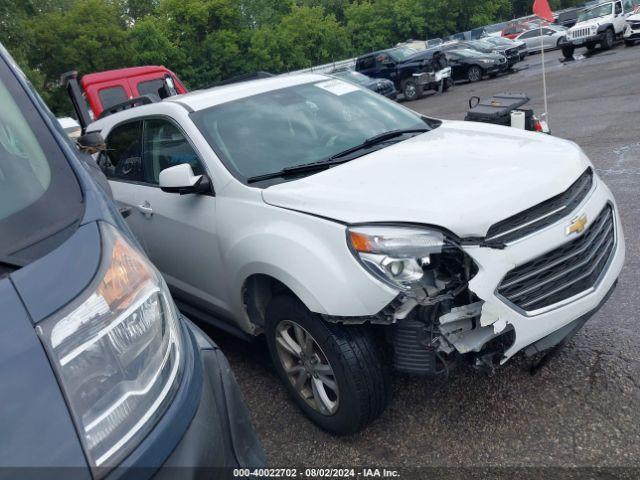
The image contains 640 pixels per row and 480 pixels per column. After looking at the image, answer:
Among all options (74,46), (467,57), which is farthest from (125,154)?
(74,46)

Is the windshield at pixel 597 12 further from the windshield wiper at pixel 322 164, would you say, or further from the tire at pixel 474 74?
the windshield wiper at pixel 322 164

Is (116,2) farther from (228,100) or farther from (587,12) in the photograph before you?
(228,100)

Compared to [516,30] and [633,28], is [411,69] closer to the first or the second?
[633,28]

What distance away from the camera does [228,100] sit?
3799mm

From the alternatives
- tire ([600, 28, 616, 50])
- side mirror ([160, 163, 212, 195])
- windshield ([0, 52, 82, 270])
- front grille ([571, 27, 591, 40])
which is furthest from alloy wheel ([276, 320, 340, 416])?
tire ([600, 28, 616, 50])

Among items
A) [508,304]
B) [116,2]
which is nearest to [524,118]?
[508,304]

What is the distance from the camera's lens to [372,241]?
2496 mm

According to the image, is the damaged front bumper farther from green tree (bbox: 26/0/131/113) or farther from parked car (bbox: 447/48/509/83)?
green tree (bbox: 26/0/131/113)

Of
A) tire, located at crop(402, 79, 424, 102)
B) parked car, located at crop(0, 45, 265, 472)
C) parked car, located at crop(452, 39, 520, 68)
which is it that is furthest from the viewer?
parked car, located at crop(452, 39, 520, 68)

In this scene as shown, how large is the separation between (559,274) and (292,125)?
6.03 feet

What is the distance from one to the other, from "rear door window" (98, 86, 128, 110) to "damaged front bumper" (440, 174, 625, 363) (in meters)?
10.7

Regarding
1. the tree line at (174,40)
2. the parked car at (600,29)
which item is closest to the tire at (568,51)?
the parked car at (600,29)

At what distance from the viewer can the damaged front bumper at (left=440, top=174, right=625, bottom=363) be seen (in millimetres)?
2420

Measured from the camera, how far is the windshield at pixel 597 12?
24.5 meters
